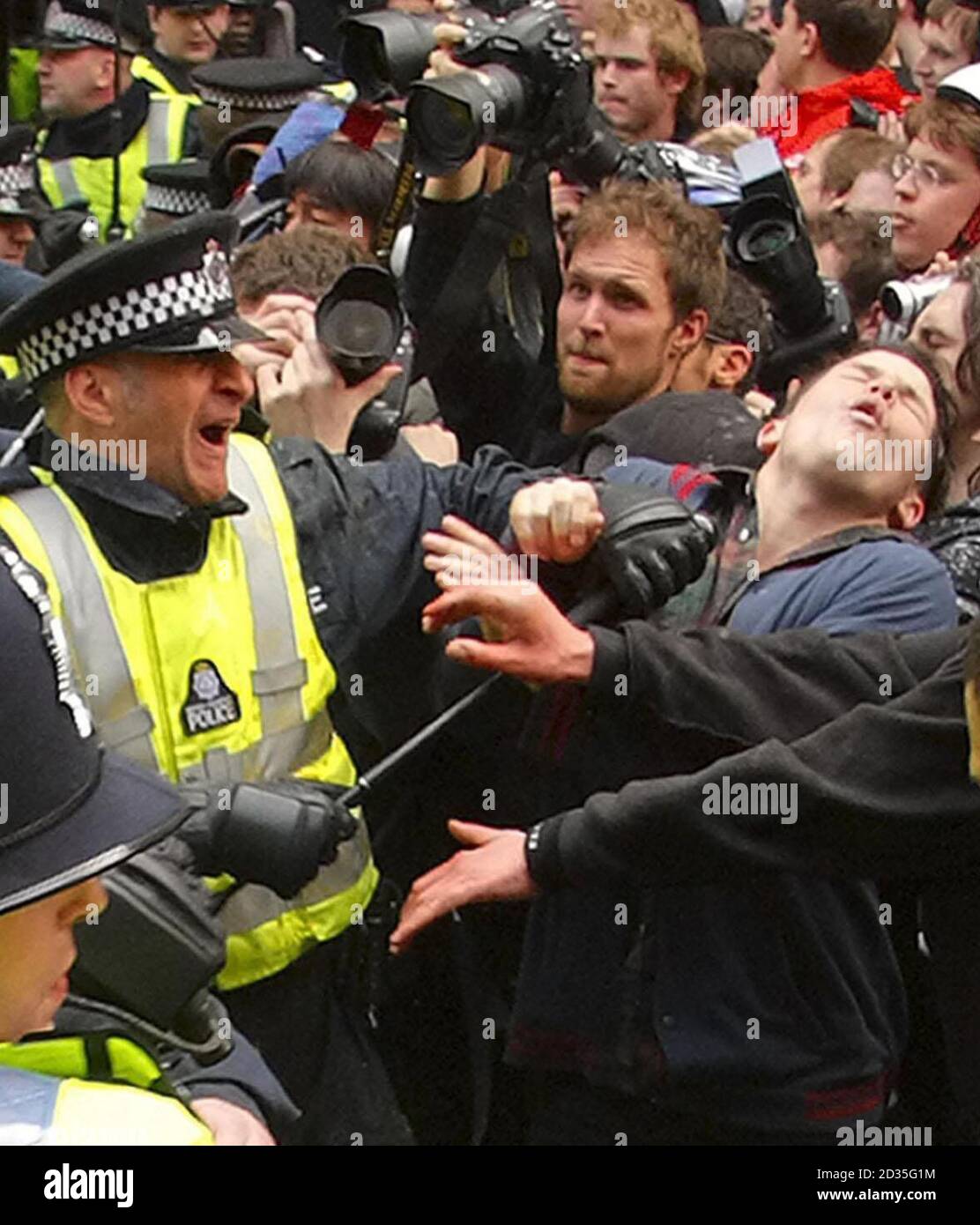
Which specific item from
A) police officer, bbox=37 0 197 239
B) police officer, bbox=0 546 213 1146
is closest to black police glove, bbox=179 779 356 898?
police officer, bbox=0 546 213 1146

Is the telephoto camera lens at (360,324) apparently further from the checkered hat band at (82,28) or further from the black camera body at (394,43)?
the checkered hat band at (82,28)

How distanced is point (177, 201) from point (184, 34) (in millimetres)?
1690

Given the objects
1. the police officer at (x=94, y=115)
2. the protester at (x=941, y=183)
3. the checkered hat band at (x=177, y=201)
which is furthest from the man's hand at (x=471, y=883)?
the police officer at (x=94, y=115)

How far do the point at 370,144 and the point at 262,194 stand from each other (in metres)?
0.26

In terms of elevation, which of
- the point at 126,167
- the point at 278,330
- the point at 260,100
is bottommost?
the point at 126,167

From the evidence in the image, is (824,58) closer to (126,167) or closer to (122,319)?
(126,167)

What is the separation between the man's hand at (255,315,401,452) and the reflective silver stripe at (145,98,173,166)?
3.39 meters

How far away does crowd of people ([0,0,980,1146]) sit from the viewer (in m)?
2.88

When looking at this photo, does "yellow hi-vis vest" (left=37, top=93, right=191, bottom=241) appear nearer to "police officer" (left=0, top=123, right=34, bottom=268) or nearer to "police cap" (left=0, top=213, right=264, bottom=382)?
"police officer" (left=0, top=123, right=34, bottom=268)

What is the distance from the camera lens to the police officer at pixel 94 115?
6875mm

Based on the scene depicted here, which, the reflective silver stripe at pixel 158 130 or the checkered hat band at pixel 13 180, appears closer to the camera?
the checkered hat band at pixel 13 180

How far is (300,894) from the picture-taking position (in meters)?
3.24

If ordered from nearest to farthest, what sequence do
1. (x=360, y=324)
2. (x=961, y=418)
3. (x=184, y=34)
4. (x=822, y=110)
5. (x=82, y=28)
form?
(x=961, y=418)
(x=360, y=324)
(x=822, y=110)
(x=82, y=28)
(x=184, y=34)

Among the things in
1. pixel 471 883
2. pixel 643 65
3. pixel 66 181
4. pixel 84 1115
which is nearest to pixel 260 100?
pixel 66 181
